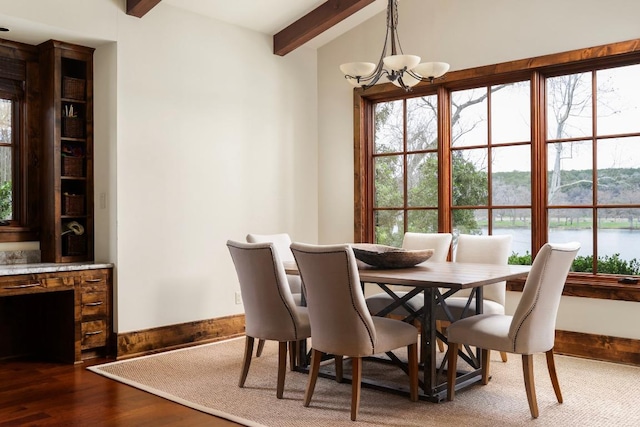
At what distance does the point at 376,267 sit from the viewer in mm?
3900

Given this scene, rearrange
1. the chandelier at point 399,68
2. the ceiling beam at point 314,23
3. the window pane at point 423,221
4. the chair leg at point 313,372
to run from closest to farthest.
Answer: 1. the chair leg at point 313,372
2. the chandelier at point 399,68
3. the ceiling beam at point 314,23
4. the window pane at point 423,221

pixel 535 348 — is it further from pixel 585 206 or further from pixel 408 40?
pixel 408 40

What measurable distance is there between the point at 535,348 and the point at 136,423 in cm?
210

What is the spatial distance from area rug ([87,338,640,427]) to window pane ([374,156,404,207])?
1.82 metres

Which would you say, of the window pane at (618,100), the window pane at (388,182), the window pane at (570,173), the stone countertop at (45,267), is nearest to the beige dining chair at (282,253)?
the stone countertop at (45,267)

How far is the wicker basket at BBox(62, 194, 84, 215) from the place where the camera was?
4723 millimetres

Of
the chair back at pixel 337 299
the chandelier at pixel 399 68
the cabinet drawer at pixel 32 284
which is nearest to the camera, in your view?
the chair back at pixel 337 299

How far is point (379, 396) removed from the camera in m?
3.58

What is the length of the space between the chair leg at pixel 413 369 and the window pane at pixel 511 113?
7.68 feet

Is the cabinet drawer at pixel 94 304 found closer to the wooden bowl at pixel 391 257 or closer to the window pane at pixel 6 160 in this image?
the window pane at pixel 6 160

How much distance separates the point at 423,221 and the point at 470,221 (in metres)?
0.46

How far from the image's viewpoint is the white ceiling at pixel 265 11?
511 cm

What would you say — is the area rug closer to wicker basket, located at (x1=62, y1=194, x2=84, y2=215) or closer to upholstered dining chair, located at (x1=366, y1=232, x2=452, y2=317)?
upholstered dining chair, located at (x1=366, y1=232, x2=452, y2=317)

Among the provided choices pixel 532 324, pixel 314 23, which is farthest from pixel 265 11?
pixel 532 324
